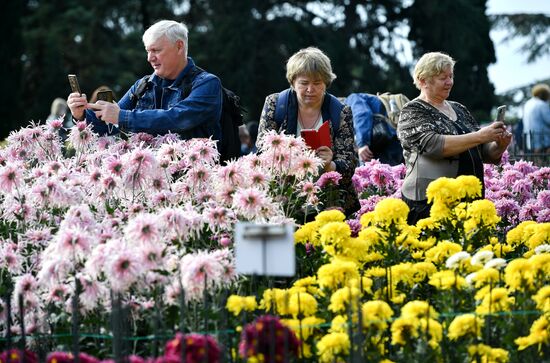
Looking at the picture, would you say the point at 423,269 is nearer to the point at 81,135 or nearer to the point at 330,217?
the point at 330,217

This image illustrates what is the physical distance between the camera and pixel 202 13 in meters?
32.7

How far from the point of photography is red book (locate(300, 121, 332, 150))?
6.56 m

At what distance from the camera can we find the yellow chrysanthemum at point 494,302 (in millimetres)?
4359

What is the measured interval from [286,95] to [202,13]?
86.6ft

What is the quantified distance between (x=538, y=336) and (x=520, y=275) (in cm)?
39

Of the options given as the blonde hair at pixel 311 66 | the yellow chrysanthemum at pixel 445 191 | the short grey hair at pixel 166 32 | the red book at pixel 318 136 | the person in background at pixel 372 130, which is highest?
the person in background at pixel 372 130

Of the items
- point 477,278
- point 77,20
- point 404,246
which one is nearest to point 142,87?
point 404,246

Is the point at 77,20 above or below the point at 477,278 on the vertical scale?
above

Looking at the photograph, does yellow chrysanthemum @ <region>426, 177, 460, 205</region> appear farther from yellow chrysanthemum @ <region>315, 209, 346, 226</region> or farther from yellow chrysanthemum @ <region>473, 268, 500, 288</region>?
yellow chrysanthemum @ <region>473, 268, 500, 288</region>

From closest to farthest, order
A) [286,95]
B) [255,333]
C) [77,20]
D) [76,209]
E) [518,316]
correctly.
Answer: [255,333], [518,316], [76,209], [286,95], [77,20]

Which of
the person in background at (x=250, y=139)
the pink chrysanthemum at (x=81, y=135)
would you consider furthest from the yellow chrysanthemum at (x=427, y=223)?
the person in background at (x=250, y=139)

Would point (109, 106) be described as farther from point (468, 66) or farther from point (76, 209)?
point (468, 66)

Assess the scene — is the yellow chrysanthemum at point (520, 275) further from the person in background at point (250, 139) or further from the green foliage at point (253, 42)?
the green foliage at point (253, 42)

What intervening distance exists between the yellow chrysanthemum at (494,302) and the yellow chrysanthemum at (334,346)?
62cm
